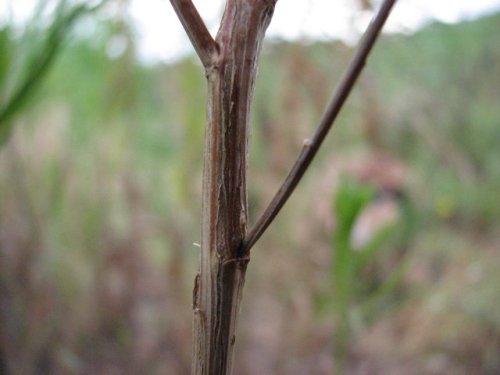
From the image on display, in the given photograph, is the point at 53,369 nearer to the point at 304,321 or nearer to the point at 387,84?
the point at 304,321

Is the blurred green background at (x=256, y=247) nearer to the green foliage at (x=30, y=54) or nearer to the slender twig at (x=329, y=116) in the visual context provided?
the green foliage at (x=30, y=54)

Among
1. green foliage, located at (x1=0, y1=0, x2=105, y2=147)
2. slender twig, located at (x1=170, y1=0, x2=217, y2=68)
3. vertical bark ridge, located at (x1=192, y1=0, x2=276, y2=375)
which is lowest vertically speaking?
vertical bark ridge, located at (x1=192, y1=0, x2=276, y2=375)

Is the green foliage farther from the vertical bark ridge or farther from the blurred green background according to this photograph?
the vertical bark ridge

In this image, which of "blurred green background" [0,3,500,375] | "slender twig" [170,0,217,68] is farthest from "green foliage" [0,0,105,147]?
"slender twig" [170,0,217,68]

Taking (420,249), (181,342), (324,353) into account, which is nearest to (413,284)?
(420,249)

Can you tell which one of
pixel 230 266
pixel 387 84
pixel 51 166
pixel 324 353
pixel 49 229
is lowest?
pixel 324 353

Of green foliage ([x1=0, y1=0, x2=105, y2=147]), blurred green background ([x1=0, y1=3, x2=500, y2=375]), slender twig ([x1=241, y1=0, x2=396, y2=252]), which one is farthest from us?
blurred green background ([x1=0, y1=3, x2=500, y2=375])

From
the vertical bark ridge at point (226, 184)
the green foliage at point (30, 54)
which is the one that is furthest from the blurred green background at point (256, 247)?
the vertical bark ridge at point (226, 184)
